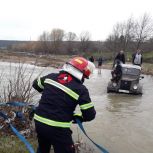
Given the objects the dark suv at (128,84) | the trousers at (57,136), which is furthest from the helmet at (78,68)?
the dark suv at (128,84)

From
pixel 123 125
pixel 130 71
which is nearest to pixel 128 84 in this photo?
pixel 130 71

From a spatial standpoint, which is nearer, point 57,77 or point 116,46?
point 57,77

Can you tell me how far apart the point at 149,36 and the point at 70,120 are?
56.6 meters

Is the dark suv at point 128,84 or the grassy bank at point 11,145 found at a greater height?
the grassy bank at point 11,145

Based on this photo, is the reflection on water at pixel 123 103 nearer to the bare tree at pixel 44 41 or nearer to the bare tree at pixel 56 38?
the bare tree at pixel 44 41

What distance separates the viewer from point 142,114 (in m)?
13.8

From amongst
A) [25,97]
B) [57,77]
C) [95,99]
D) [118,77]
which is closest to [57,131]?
[57,77]

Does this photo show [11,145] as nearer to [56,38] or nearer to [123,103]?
[123,103]

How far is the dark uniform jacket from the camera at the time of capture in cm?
464

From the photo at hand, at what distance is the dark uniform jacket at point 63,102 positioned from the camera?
15.2 feet

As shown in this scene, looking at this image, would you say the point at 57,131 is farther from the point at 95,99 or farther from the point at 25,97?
the point at 95,99

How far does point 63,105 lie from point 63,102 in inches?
1.6

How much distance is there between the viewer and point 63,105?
183 inches

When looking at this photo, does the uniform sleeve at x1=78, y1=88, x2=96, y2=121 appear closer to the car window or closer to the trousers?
the trousers
